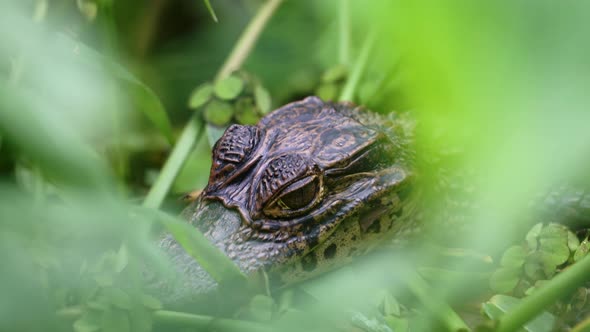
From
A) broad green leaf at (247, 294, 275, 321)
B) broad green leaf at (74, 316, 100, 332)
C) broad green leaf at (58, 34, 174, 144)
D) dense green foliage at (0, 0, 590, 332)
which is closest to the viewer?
dense green foliage at (0, 0, 590, 332)

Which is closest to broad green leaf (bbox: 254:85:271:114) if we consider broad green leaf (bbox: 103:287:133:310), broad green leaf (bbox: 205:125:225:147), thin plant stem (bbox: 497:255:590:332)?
broad green leaf (bbox: 205:125:225:147)

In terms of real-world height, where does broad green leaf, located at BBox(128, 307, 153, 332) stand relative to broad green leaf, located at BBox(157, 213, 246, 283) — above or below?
below

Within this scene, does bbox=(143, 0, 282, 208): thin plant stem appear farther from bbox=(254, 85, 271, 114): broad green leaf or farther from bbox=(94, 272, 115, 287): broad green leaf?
bbox=(94, 272, 115, 287): broad green leaf

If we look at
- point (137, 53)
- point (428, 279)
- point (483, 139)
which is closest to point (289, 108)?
point (428, 279)

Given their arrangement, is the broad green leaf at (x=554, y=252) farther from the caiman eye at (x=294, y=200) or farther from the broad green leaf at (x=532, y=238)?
the caiman eye at (x=294, y=200)

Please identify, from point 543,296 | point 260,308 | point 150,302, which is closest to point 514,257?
point 543,296

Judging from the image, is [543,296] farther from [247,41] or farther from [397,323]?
[247,41]
